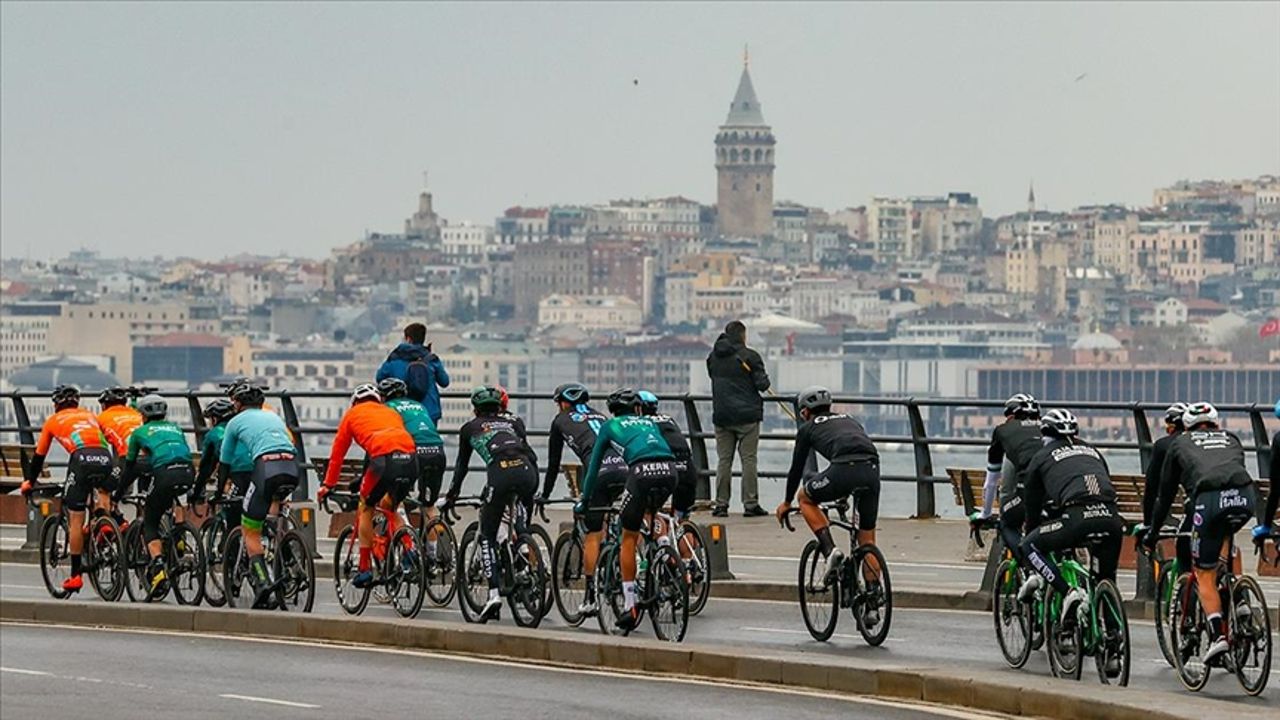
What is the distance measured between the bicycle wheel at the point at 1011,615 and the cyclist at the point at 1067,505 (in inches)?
23.8

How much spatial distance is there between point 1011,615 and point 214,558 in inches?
267

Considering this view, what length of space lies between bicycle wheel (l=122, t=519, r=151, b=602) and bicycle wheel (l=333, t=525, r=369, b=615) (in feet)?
5.67

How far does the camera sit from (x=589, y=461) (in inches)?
786

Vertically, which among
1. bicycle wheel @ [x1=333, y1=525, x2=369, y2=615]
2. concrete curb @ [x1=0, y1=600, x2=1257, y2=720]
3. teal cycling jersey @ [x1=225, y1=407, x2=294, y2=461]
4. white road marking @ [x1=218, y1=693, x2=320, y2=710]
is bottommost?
white road marking @ [x1=218, y1=693, x2=320, y2=710]

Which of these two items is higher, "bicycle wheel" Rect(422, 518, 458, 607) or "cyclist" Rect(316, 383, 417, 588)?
"cyclist" Rect(316, 383, 417, 588)

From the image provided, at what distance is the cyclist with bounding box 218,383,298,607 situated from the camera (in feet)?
66.9

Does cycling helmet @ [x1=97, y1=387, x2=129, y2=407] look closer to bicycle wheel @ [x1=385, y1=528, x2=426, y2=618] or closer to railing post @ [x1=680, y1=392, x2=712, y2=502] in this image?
bicycle wheel @ [x1=385, y1=528, x2=426, y2=618]

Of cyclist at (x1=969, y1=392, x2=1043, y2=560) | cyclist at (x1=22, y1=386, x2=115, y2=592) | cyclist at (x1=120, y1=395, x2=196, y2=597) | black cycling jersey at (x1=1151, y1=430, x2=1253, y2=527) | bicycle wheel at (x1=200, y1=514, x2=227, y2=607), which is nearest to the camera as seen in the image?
black cycling jersey at (x1=1151, y1=430, x2=1253, y2=527)

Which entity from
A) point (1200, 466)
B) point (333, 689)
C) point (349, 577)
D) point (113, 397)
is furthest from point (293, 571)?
point (1200, 466)

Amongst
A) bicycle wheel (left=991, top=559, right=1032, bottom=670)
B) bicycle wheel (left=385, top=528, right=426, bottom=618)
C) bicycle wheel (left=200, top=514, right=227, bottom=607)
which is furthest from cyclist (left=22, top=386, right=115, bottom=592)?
bicycle wheel (left=991, top=559, right=1032, bottom=670)

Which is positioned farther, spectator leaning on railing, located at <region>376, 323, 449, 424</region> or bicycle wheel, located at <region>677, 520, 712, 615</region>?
spectator leaning on railing, located at <region>376, 323, 449, 424</region>

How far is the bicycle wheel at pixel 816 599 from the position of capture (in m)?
18.6

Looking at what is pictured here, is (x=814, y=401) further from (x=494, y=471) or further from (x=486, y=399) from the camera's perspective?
(x=486, y=399)

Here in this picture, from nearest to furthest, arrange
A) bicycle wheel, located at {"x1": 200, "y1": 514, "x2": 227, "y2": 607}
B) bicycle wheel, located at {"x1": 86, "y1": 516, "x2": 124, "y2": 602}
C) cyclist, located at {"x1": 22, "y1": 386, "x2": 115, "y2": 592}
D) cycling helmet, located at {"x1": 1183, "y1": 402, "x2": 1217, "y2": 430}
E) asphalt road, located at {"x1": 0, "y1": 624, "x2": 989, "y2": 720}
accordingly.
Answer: cycling helmet, located at {"x1": 1183, "y1": 402, "x2": 1217, "y2": 430}
asphalt road, located at {"x1": 0, "y1": 624, "x2": 989, "y2": 720}
bicycle wheel, located at {"x1": 200, "y1": 514, "x2": 227, "y2": 607}
bicycle wheel, located at {"x1": 86, "y1": 516, "x2": 124, "y2": 602}
cyclist, located at {"x1": 22, "y1": 386, "x2": 115, "y2": 592}
